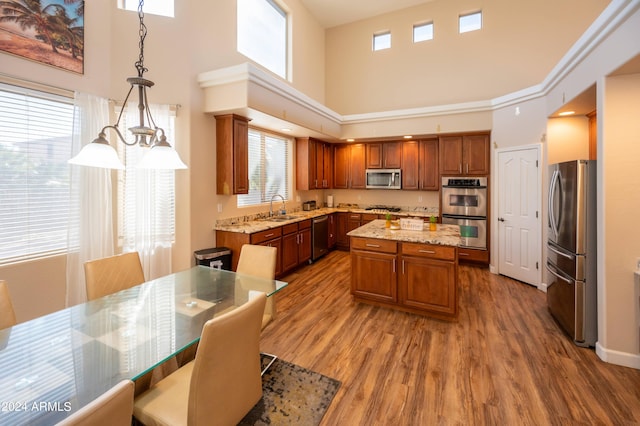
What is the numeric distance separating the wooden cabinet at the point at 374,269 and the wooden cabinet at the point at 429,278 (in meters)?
0.12

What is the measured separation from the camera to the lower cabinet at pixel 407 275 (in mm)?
3055

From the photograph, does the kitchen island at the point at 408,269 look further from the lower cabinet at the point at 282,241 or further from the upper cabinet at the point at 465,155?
the upper cabinet at the point at 465,155

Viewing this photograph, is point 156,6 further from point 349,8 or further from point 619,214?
point 619,214

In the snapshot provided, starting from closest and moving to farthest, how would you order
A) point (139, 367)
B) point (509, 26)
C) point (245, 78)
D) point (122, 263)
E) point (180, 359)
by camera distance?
1. point (139, 367)
2. point (180, 359)
3. point (122, 263)
4. point (245, 78)
5. point (509, 26)

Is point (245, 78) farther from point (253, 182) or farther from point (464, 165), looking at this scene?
point (464, 165)

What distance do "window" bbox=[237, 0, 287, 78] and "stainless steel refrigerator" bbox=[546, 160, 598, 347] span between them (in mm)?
4808

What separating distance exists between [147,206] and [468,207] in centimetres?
531

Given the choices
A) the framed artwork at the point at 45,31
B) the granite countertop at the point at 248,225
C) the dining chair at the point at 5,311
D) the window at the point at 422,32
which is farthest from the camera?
the window at the point at 422,32

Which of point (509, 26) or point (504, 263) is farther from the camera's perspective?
point (509, 26)

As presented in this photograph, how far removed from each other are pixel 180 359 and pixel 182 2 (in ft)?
13.9

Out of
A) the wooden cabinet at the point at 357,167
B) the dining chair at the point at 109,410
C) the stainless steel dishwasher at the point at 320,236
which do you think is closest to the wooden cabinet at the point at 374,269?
the stainless steel dishwasher at the point at 320,236

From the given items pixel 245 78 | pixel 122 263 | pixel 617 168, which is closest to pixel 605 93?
pixel 617 168

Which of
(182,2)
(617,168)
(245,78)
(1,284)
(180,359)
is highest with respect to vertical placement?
(182,2)

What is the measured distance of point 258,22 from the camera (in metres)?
4.88
